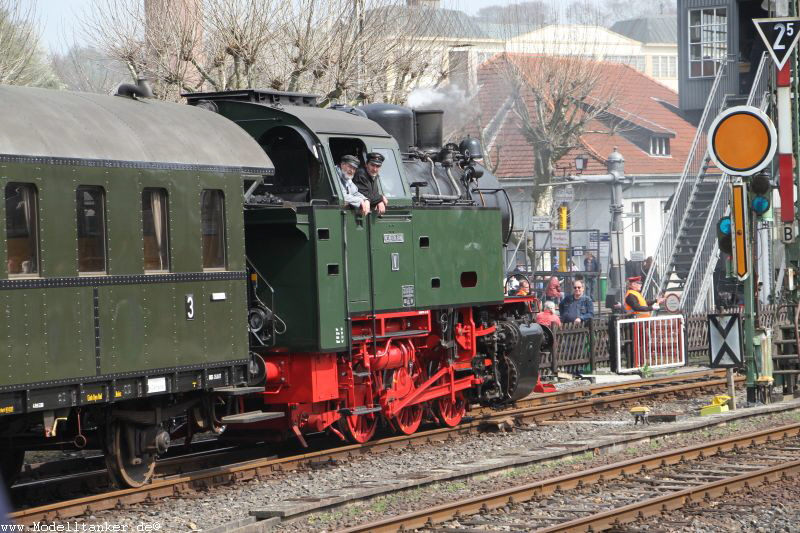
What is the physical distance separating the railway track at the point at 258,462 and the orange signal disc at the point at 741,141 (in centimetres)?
391

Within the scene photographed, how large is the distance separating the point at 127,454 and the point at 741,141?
8.95 metres

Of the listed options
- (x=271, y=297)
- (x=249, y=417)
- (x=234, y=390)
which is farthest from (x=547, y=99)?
(x=234, y=390)

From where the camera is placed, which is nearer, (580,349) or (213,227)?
(213,227)

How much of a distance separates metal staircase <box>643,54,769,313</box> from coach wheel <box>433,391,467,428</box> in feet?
56.9

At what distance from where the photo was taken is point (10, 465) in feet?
37.7

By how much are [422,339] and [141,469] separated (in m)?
4.58

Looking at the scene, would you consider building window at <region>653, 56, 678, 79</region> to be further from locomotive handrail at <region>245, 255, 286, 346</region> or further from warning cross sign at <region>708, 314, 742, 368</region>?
locomotive handrail at <region>245, 255, 286, 346</region>

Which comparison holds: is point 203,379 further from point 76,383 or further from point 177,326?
point 76,383

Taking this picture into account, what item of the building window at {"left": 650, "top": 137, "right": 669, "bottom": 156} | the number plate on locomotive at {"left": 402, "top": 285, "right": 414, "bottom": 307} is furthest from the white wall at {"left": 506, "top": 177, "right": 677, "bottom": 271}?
the number plate on locomotive at {"left": 402, "top": 285, "right": 414, "bottom": 307}

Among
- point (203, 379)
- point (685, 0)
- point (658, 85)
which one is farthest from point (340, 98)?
point (658, 85)

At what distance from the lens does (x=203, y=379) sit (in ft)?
38.0

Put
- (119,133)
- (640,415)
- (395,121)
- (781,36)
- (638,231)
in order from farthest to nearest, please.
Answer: (638,231) → (781,36) → (640,415) → (395,121) → (119,133)

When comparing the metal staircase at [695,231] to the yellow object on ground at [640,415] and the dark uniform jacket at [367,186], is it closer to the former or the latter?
the yellow object on ground at [640,415]

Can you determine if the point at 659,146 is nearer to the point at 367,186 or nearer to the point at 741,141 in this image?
the point at 741,141
